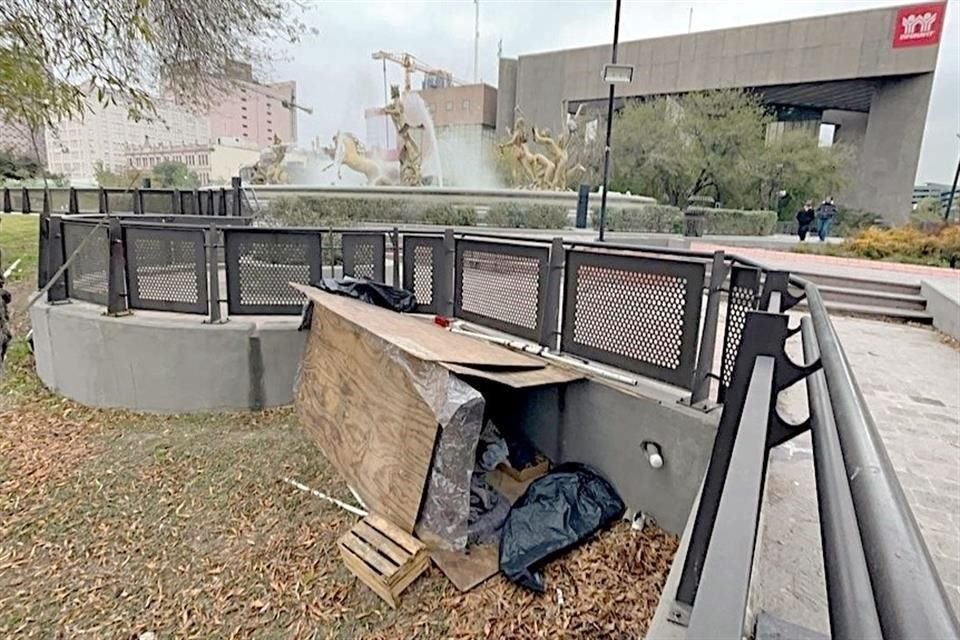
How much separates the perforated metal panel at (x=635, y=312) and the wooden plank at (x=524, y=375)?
0.74ft

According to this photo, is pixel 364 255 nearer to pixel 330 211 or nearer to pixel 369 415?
pixel 369 415

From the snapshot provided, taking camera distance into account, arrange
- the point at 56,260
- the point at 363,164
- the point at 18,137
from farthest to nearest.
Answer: the point at 363,164
the point at 56,260
the point at 18,137

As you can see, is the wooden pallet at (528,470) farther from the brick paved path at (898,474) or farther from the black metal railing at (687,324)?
the brick paved path at (898,474)

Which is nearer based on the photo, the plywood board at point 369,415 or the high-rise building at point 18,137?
the plywood board at point 369,415

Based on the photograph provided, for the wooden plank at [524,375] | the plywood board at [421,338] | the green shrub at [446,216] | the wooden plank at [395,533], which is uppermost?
the green shrub at [446,216]

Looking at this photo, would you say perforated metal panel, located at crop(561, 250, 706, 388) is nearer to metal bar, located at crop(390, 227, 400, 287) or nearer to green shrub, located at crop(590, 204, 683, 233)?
metal bar, located at crop(390, 227, 400, 287)

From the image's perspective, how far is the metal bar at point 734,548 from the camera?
1.81 feet

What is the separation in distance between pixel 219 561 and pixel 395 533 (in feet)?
3.61

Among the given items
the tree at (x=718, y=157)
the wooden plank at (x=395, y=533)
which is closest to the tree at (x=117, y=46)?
the wooden plank at (x=395, y=533)

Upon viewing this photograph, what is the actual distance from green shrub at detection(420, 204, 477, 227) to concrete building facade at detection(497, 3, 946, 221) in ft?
83.0

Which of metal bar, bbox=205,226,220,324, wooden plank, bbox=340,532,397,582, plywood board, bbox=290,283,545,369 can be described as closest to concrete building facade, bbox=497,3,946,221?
plywood board, bbox=290,283,545,369

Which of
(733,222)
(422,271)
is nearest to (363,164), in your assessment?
(733,222)

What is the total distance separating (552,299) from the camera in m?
3.93

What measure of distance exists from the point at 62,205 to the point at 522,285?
51.9 ft
